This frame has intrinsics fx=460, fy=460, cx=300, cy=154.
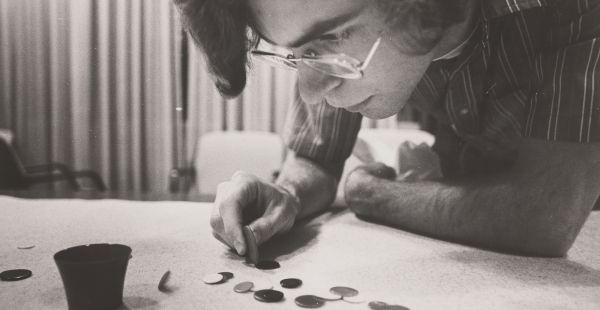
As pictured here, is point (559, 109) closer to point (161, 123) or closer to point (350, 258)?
point (350, 258)

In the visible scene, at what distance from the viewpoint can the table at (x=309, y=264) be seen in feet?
2.66

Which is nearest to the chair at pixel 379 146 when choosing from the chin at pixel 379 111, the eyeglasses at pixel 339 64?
the chin at pixel 379 111

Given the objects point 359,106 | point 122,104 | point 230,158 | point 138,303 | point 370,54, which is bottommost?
point 230,158

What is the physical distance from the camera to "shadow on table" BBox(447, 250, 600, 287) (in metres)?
0.92

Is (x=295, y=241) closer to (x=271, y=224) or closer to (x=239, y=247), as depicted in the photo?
(x=271, y=224)

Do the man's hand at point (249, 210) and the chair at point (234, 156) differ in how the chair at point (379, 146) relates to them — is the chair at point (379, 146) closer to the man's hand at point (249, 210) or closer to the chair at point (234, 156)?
the chair at point (234, 156)

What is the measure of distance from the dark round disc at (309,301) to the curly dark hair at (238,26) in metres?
0.53

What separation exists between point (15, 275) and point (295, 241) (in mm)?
612

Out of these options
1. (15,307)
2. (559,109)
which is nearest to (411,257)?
(559,109)

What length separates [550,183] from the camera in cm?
103

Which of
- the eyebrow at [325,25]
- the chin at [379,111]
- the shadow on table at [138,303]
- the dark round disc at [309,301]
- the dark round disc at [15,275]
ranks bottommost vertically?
the dark round disc at [15,275]

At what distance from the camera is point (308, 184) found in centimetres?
146

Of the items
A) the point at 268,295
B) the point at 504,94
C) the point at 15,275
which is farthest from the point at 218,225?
the point at 504,94

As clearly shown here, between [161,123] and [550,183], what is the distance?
10.3ft
